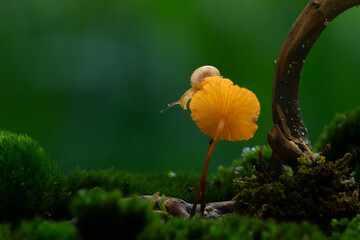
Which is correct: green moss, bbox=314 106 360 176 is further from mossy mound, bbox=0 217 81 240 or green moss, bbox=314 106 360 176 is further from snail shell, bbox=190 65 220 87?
mossy mound, bbox=0 217 81 240

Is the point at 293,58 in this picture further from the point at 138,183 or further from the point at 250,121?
the point at 138,183

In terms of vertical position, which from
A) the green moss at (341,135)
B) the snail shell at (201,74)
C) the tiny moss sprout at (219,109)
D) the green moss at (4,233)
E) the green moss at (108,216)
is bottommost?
the green moss at (4,233)

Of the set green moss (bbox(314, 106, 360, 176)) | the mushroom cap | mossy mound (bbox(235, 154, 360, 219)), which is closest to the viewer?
the mushroom cap

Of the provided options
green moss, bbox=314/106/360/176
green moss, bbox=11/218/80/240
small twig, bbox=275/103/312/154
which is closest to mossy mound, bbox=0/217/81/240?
green moss, bbox=11/218/80/240

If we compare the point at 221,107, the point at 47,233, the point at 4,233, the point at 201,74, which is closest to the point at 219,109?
the point at 221,107

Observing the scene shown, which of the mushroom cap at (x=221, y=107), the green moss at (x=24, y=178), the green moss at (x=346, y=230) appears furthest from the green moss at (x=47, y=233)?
the green moss at (x=346, y=230)

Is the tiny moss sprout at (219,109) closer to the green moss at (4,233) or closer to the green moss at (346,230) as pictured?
the green moss at (346,230)

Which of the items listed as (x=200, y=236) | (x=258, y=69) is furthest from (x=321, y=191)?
(x=258, y=69)

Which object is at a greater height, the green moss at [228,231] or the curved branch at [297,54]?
the curved branch at [297,54]

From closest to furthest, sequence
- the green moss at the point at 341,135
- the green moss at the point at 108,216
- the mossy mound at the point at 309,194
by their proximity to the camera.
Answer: the green moss at the point at 108,216, the mossy mound at the point at 309,194, the green moss at the point at 341,135
